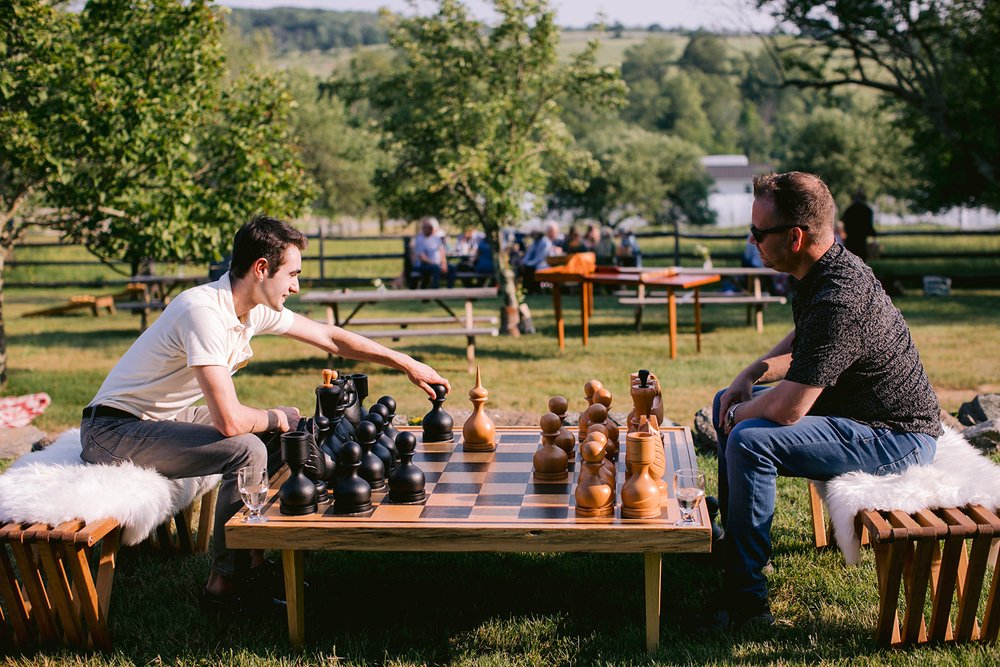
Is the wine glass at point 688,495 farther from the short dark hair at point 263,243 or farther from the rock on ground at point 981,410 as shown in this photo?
the rock on ground at point 981,410

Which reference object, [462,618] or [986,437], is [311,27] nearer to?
[986,437]

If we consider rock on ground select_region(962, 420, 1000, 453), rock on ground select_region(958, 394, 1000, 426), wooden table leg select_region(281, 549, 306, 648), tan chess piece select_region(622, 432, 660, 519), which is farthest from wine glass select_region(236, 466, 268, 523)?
rock on ground select_region(958, 394, 1000, 426)

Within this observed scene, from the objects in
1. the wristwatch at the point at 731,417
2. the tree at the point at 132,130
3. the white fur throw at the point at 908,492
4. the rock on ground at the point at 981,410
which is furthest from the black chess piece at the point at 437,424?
the tree at the point at 132,130

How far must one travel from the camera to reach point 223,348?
338 centimetres

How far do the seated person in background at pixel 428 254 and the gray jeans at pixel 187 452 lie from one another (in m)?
11.5

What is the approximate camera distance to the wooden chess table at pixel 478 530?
2887mm

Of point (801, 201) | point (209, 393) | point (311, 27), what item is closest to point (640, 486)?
point (801, 201)

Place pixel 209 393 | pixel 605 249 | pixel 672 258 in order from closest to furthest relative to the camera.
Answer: pixel 209 393, pixel 605 249, pixel 672 258

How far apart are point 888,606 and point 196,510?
3333mm

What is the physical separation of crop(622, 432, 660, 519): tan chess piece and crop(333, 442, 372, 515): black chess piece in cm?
83

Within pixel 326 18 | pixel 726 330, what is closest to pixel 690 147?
pixel 726 330

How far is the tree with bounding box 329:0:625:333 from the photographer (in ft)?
34.2

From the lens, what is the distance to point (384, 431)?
12.0ft

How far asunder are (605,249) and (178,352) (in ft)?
48.9
